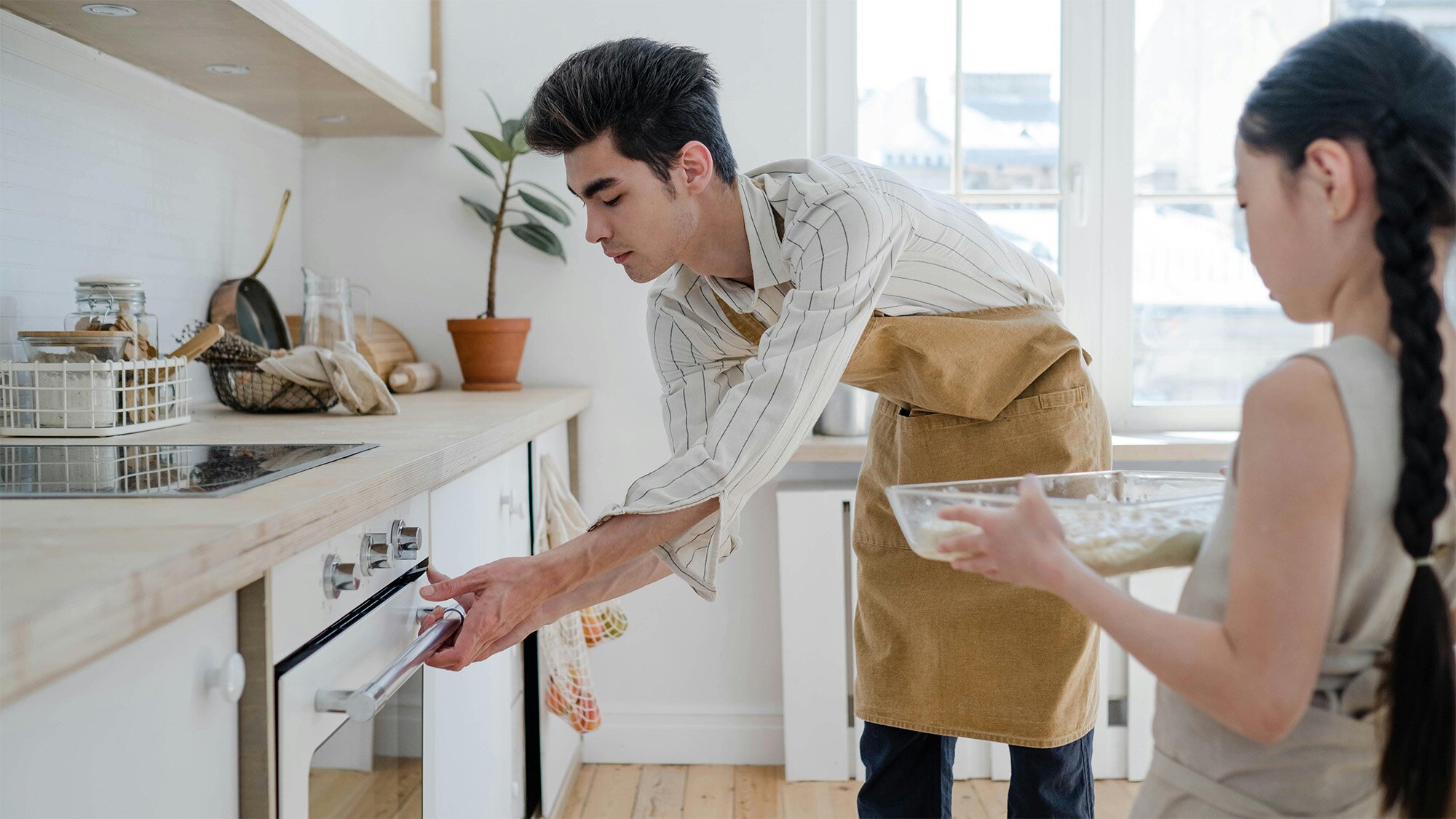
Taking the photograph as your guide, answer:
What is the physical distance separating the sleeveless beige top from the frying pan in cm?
179

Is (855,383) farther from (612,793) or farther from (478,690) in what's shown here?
(612,793)

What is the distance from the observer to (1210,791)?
0.75 meters

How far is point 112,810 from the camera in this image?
69 cm

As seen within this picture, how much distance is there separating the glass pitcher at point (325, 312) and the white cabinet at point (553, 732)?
1.34ft

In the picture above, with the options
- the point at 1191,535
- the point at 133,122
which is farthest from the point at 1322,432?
the point at 133,122

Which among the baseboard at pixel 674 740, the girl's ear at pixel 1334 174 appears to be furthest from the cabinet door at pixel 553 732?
the girl's ear at pixel 1334 174

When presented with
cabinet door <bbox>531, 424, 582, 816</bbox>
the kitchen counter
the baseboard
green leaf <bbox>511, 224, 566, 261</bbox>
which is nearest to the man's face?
the kitchen counter

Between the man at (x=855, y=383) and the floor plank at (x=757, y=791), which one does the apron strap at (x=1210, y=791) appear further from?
the floor plank at (x=757, y=791)

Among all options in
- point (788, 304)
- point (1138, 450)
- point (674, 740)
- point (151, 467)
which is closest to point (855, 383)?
point (788, 304)

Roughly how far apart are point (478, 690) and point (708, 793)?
979 millimetres

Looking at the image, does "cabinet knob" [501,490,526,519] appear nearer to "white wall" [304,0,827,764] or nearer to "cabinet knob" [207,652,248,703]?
"white wall" [304,0,827,764]

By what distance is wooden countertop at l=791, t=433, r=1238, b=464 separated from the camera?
2.34m

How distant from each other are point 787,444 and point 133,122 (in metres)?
1.35

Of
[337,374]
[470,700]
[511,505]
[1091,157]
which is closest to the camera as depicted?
[470,700]
